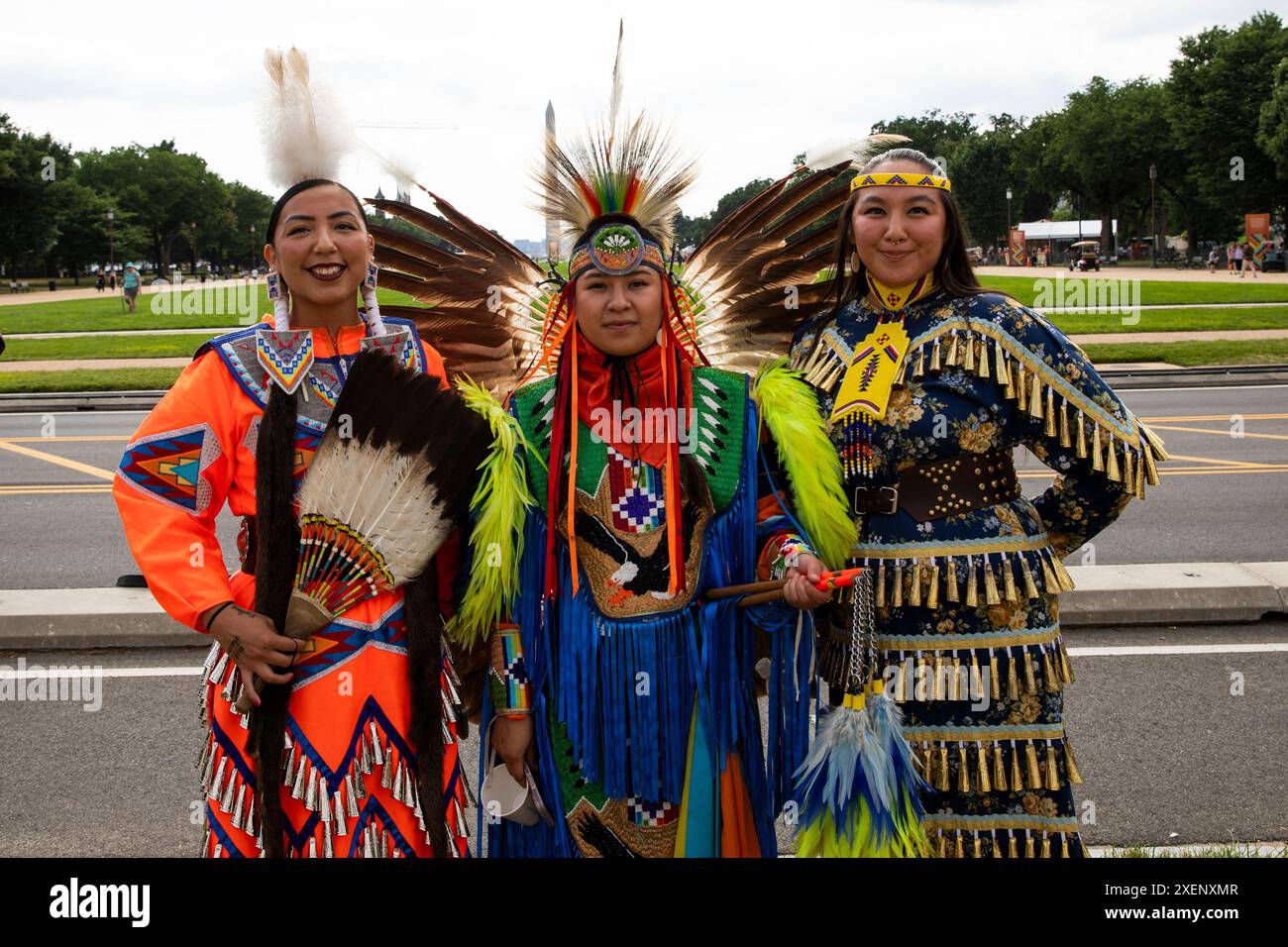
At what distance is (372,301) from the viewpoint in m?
2.65

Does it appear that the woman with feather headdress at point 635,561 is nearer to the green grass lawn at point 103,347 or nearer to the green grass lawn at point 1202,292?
the green grass lawn at point 103,347

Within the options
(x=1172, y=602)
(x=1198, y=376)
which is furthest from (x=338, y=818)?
(x=1198, y=376)

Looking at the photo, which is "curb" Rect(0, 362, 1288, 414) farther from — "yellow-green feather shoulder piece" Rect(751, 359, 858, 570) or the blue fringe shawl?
the blue fringe shawl

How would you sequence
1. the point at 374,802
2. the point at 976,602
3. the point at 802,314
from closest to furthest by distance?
1. the point at 374,802
2. the point at 976,602
3. the point at 802,314

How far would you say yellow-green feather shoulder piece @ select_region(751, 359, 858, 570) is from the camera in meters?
2.61

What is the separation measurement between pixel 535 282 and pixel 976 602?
5.02ft

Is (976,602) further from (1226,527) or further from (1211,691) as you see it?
(1226,527)

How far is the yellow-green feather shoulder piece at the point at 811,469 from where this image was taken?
261cm

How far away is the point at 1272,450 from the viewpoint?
9.88 meters

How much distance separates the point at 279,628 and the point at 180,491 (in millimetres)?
366

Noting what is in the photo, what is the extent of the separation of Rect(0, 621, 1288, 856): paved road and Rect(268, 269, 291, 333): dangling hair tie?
188cm

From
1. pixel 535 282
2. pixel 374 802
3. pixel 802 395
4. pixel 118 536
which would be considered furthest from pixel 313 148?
pixel 118 536

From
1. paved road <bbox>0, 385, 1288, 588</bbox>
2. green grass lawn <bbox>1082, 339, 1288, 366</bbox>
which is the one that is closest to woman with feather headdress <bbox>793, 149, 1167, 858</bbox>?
paved road <bbox>0, 385, 1288, 588</bbox>

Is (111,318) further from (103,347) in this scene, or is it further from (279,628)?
(279,628)
